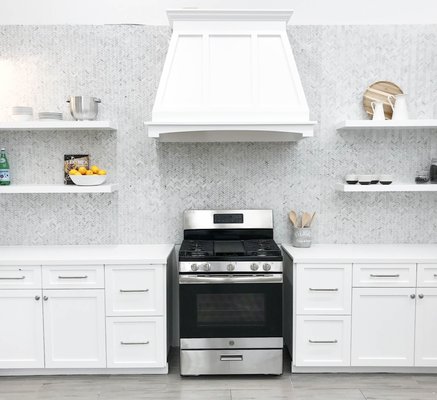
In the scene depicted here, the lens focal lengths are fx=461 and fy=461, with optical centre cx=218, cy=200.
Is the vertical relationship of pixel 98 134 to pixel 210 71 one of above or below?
below

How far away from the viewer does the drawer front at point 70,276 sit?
3008 millimetres

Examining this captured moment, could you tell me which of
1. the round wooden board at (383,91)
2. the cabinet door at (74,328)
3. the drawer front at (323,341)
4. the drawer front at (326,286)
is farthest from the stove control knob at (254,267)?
the round wooden board at (383,91)

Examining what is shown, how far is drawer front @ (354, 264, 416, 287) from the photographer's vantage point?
9.91 feet

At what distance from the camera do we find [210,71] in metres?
3.05

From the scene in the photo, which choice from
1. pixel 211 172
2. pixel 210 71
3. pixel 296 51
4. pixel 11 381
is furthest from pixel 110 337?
pixel 296 51

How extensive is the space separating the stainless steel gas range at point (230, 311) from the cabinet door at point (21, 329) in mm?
942

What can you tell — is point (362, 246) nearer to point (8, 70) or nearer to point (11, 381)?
point (11, 381)

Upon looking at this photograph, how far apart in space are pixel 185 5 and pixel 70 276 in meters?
2.19

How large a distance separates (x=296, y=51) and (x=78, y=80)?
64.9 inches

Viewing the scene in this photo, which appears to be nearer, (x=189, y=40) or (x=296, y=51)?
(x=189, y=40)

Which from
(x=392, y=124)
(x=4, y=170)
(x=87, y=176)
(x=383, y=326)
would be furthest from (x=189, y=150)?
(x=383, y=326)

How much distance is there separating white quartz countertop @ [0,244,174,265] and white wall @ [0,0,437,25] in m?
1.71

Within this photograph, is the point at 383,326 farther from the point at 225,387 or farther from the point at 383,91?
the point at 383,91

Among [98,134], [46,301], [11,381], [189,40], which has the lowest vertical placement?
[11,381]
